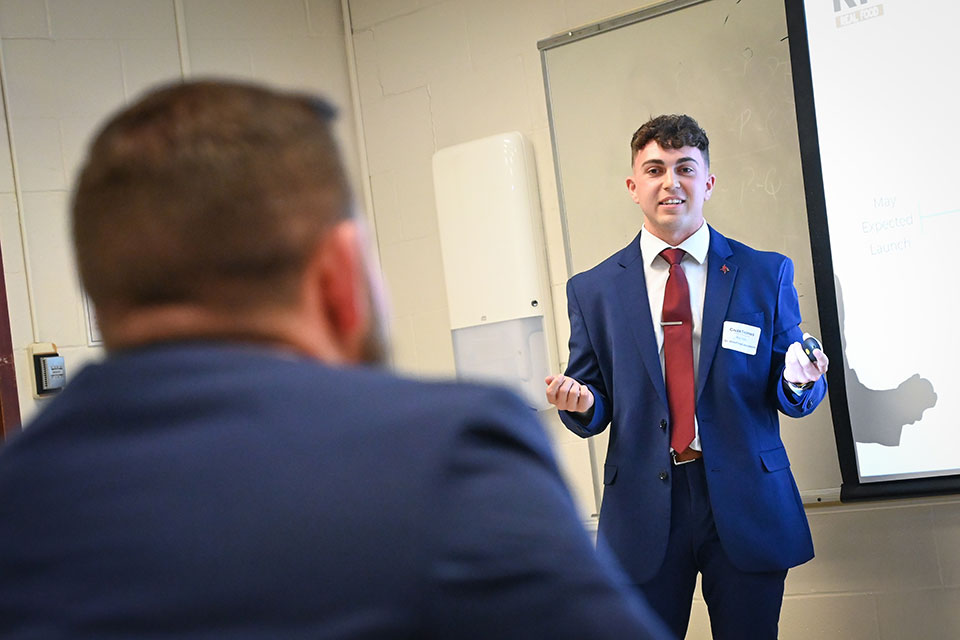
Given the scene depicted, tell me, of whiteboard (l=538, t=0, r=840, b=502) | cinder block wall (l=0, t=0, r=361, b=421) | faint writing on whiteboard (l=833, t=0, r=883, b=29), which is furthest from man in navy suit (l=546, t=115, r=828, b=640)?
cinder block wall (l=0, t=0, r=361, b=421)

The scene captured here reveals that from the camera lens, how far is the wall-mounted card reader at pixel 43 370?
3.26 m

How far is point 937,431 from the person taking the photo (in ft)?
9.48

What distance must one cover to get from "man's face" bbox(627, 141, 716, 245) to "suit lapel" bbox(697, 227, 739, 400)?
12cm

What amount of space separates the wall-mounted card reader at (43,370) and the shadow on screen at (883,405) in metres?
2.50

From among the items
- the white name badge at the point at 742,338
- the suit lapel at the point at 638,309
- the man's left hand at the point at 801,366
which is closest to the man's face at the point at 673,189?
the suit lapel at the point at 638,309

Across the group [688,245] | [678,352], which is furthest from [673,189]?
[678,352]

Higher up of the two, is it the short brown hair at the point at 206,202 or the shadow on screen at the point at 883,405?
the short brown hair at the point at 206,202

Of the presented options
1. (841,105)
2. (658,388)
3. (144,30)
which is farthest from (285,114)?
(144,30)

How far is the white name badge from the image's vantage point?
263 centimetres

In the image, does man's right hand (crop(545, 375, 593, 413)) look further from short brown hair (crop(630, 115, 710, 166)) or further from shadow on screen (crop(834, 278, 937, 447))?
shadow on screen (crop(834, 278, 937, 447))

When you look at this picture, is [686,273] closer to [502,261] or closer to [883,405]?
[883,405]

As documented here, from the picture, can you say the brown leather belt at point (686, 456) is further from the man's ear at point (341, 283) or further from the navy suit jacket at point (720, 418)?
the man's ear at point (341, 283)

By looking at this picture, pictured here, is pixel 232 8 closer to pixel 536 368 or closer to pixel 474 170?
pixel 474 170

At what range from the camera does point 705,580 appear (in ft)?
8.73
